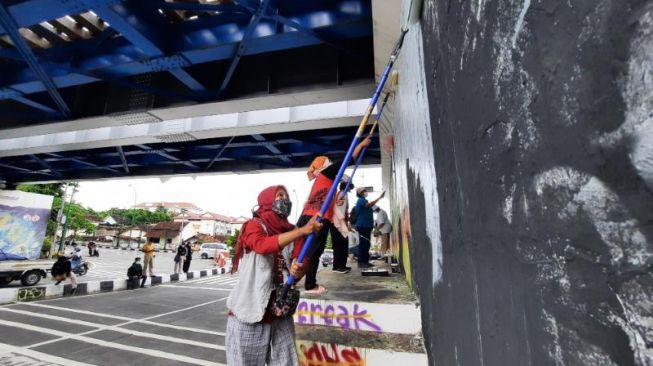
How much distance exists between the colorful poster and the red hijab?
16672 millimetres

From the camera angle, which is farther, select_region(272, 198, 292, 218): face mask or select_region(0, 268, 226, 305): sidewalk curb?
select_region(0, 268, 226, 305): sidewalk curb

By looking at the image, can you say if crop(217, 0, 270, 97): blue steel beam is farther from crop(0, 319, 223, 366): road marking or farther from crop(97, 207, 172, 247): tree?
crop(97, 207, 172, 247): tree

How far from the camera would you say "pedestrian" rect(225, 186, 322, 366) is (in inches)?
83.5

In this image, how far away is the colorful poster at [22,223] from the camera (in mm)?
13273

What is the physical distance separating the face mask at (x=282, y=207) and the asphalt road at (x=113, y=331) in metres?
3.72

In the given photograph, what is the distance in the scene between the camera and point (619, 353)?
467 mm

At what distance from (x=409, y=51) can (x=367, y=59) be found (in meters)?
2.72

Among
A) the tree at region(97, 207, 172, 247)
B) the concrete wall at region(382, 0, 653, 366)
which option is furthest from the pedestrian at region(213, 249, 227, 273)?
the tree at region(97, 207, 172, 247)

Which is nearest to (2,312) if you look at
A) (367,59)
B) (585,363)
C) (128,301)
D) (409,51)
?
(128,301)

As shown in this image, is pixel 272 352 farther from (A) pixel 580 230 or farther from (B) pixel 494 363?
(A) pixel 580 230

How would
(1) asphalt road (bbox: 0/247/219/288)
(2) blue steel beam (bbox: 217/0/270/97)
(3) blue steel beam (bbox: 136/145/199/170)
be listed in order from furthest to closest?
(1) asphalt road (bbox: 0/247/219/288) → (3) blue steel beam (bbox: 136/145/199/170) → (2) blue steel beam (bbox: 217/0/270/97)

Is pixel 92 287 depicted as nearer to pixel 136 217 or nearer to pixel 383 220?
pixel 383 220

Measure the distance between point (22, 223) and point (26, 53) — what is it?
13.1 meters

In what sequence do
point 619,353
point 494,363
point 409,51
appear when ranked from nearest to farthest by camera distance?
point 619,353 → point 494,363 → point 409,51
